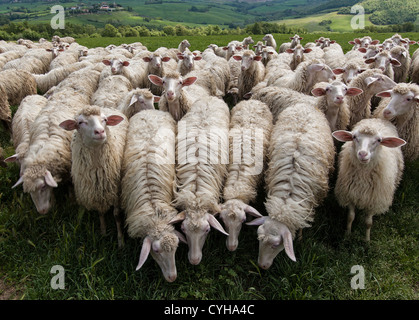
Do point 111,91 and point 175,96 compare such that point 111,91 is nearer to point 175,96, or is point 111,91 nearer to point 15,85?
point 175,96

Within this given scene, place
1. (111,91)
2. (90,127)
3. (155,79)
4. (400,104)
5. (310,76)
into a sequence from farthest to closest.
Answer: (111,91) < (310,76) < (155,79) < (400,104) < (90,127)

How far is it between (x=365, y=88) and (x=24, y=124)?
623 centimetres

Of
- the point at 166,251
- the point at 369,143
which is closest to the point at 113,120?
the point at 166,251

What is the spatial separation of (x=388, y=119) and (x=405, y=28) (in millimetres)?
32910

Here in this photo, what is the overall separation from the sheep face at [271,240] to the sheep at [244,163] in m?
0.24

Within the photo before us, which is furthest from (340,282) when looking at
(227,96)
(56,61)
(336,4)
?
(336,4)

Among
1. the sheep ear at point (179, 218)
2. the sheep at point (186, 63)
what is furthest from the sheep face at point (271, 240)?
the sheep at point (186, 63)

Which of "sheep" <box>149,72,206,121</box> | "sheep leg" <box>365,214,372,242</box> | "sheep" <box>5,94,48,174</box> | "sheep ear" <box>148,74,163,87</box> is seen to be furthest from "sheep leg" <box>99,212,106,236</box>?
"sheep leg" <box>365,214,372,242</box>

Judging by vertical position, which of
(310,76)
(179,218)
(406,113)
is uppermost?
(310,76)

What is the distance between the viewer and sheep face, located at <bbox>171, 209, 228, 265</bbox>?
3.26 metres

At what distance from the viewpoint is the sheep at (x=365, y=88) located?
5.10 metres

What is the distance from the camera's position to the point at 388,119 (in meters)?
4.57

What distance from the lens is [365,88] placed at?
5203mm

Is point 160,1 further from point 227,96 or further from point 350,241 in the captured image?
point 350,241
